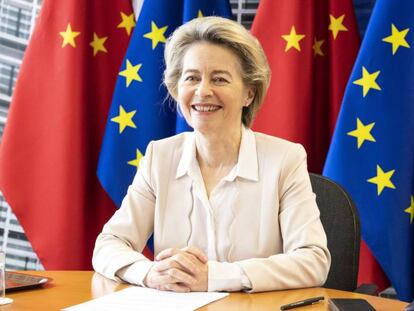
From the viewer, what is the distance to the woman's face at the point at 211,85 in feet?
6.97

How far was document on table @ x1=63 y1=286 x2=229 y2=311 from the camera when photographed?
1503 mm

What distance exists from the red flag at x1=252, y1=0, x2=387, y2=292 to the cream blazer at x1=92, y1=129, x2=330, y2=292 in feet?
2.69

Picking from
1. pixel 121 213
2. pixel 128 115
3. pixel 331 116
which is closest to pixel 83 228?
pixel 128 115

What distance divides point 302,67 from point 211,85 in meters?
1.03

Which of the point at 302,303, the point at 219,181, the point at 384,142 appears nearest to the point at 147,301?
the point at 302,303

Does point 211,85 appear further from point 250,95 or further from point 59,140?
point 59,140

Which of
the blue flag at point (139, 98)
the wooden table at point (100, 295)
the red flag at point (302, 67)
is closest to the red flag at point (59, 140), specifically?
the blue flag at point (139, 98)

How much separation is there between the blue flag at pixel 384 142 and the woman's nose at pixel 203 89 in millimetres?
951

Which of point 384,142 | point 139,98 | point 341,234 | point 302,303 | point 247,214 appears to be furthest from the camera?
point 139,98

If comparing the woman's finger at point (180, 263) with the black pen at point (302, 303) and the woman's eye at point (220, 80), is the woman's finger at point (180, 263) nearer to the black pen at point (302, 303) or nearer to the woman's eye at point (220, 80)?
the black pen at point (302, 303)

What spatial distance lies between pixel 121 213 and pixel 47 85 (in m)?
1.39

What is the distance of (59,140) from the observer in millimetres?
3262

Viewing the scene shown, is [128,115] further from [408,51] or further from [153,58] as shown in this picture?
[408,51]

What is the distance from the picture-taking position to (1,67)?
3.77 m
